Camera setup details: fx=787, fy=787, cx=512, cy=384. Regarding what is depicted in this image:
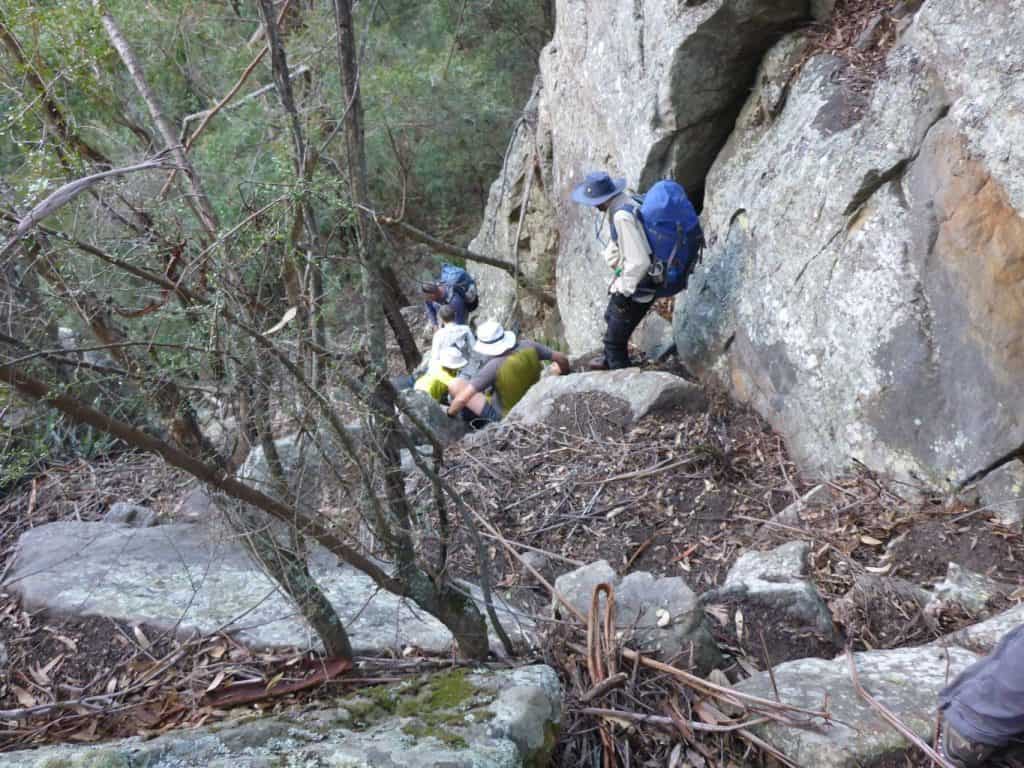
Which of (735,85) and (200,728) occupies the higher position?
(735,85)

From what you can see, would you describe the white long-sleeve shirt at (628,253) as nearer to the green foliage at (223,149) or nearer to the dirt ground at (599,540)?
the dirt ground at (599,540)

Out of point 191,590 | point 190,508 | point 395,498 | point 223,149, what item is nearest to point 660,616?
point 395,498

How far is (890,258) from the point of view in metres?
4.78

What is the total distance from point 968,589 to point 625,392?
9.74 ft

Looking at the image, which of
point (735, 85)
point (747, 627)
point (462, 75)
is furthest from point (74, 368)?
point (462, 75)

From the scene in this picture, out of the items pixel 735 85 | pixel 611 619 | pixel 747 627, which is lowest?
pixel 747 627

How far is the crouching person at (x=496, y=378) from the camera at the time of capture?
7488mm

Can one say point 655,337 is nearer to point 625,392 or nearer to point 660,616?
point 625,392

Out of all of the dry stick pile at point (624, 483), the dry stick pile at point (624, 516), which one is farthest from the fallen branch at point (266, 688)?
the dry stick pile at point (624, 483)

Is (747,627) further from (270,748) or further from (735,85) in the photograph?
(735,85)

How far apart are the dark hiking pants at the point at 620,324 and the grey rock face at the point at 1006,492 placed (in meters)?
3.13

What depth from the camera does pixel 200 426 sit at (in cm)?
254

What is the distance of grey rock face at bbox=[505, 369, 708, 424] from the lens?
604cm

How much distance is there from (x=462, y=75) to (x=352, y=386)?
1052cm
